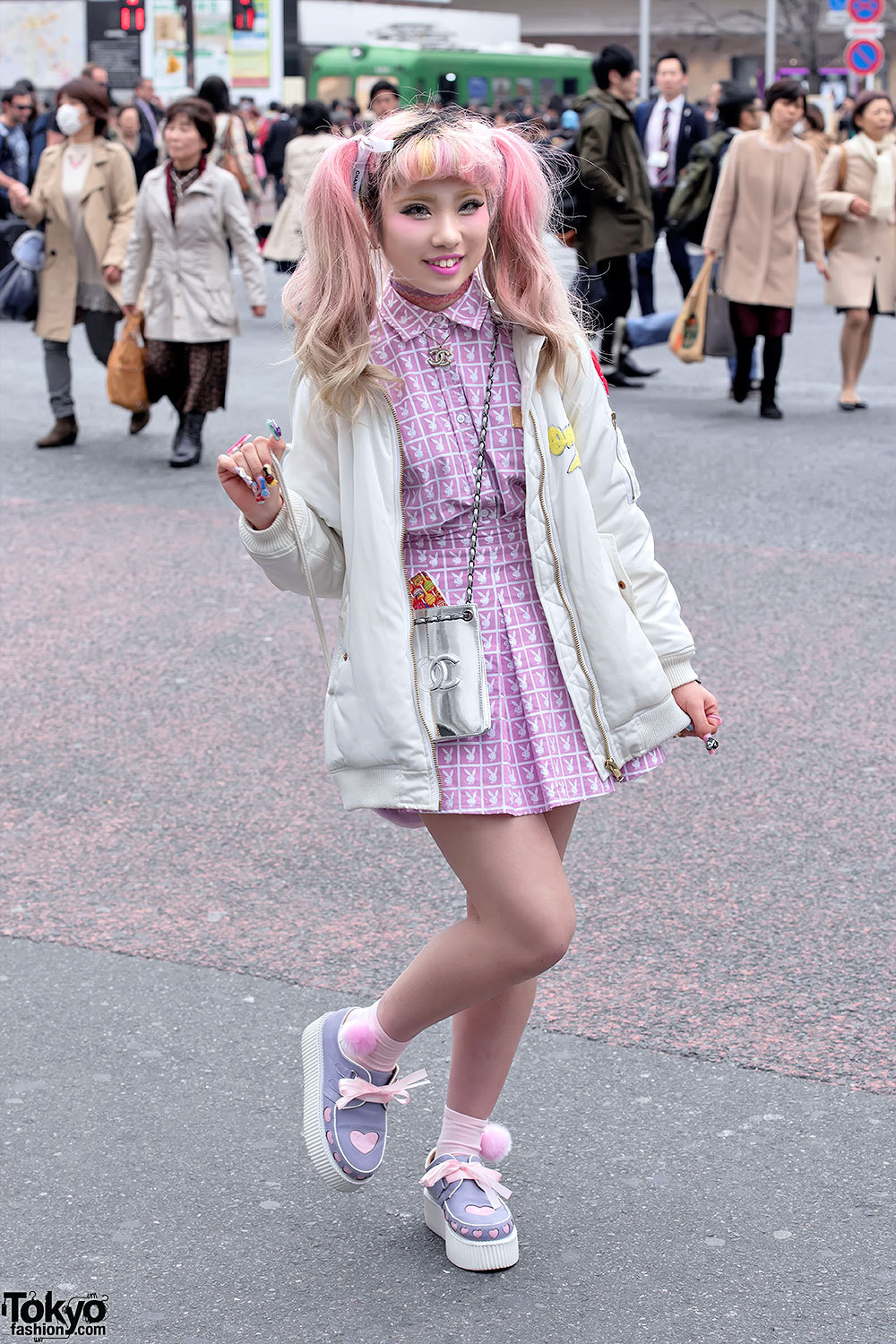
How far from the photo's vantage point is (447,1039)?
3467 millimetres

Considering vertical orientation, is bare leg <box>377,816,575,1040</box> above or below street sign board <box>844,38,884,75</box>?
below

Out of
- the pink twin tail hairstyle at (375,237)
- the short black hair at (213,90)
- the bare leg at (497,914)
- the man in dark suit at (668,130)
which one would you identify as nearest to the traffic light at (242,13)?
the short black hair at (213,90)

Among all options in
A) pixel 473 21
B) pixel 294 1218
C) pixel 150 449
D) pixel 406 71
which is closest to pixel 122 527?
pixel 150 449

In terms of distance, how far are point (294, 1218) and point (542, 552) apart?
1.14 metres

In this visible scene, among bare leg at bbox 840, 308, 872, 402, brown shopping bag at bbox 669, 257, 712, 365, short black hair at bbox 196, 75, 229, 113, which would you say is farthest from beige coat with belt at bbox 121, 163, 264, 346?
short black hair at bbox 196, 75, 229, 113

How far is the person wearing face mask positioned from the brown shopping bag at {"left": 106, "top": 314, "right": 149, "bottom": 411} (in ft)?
1.36

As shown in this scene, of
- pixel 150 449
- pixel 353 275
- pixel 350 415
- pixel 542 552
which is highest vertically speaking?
pixel 353 275

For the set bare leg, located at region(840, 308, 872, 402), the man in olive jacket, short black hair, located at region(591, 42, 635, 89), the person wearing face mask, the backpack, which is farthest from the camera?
the backpack

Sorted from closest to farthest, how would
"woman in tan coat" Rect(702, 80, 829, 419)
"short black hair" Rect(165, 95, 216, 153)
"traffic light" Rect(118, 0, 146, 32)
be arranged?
"short black hair" Rect(165, 95, 216, 153)
"woman in tan coat" Rect(702, 80, 829, 419)
"traffic light" Rect(118, 0, 146, 32)

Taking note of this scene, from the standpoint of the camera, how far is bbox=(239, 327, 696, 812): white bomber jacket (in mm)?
2525

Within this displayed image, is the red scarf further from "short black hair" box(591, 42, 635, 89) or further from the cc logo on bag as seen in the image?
the cc logo on bag

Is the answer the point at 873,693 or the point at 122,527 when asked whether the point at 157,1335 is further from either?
the point at 122,527

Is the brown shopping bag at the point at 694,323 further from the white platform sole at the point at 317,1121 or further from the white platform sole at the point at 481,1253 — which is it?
the white platform sole at the point at 481,1253

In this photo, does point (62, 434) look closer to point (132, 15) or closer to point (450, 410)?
point (450, 410)
